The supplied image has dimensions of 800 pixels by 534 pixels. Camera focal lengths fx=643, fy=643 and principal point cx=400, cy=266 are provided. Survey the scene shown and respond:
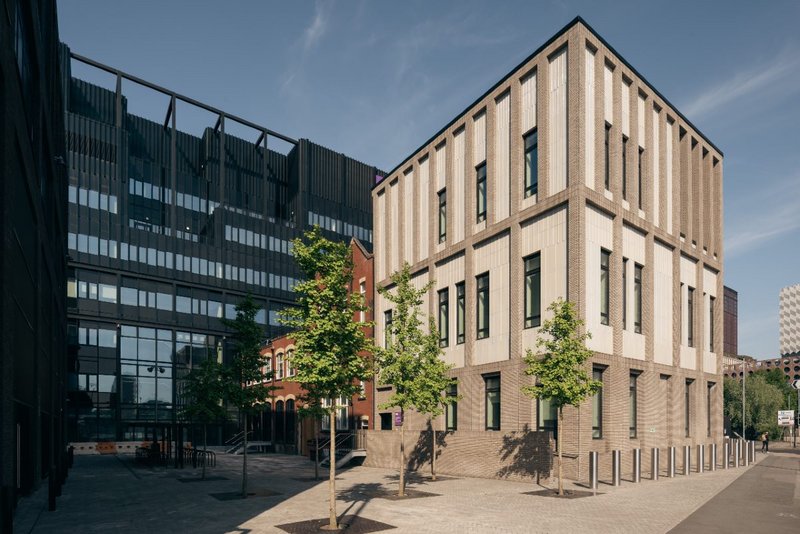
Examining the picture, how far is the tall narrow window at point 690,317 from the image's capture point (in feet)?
109

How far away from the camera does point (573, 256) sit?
25000 millimetres

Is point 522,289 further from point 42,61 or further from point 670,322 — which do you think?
point 42,61

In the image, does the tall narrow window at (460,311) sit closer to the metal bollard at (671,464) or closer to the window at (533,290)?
the window at (533,290)

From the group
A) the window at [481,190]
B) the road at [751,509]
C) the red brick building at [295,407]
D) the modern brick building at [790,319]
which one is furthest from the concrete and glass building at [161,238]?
the modern brick building at [790,319]

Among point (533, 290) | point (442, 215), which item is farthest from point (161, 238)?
point (533, 290)

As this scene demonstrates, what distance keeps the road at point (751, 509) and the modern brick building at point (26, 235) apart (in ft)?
48.9

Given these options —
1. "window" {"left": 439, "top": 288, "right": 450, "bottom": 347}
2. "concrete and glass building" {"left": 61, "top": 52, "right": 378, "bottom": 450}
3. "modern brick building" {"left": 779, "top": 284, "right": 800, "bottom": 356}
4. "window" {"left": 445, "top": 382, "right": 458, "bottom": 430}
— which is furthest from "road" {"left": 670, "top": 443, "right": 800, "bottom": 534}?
"modern brick building" {"left": 779, "top": 284, "right": 800, "bottom": 356}

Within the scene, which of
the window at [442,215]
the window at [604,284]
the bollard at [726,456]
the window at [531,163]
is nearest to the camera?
the window at [604,284]

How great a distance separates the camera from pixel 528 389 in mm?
21859

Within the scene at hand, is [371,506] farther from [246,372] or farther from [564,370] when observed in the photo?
[246,372]

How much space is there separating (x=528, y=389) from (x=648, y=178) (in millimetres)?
→ 13860

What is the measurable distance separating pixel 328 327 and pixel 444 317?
18176 millimetres

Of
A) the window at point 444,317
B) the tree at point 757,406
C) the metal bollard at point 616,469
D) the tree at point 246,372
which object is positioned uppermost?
the window at point 444,317

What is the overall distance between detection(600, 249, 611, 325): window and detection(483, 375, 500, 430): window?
18.1 ft
